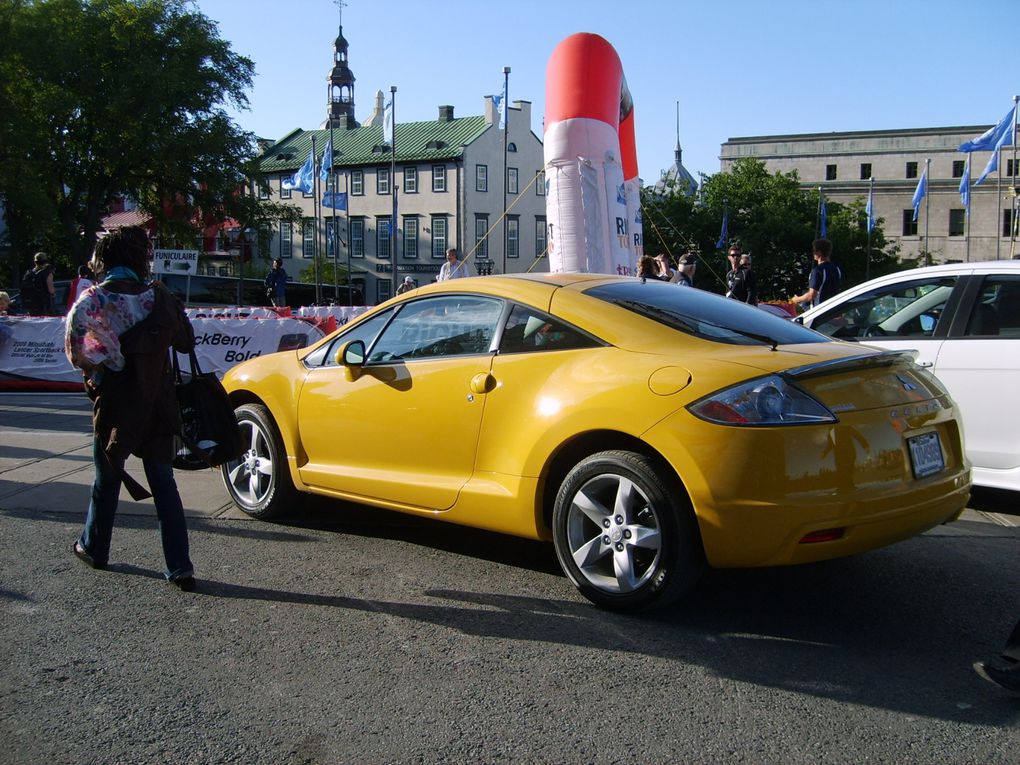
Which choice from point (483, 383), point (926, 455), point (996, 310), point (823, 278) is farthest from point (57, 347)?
point (926, 455)

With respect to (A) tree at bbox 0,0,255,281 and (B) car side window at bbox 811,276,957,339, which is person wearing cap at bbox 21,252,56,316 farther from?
(A) tree at bbox 0,0,255,281

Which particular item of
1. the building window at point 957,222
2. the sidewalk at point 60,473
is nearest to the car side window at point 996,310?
the sidewalk at point 60,473

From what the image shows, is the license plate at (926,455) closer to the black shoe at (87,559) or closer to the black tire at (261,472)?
the black tire at (261,472)

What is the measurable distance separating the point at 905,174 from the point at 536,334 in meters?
93.0

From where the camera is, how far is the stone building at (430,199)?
72750mm

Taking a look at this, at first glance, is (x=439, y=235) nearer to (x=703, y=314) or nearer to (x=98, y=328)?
(x=703, y=314)

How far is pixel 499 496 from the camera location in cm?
452

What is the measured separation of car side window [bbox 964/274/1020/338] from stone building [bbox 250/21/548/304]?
63596 mm

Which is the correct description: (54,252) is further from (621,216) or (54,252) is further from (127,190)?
(621,216)

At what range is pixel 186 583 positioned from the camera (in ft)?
14.9

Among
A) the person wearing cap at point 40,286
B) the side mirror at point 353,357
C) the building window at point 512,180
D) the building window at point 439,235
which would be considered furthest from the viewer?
the building window at point 512,180

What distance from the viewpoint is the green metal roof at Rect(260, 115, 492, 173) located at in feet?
242

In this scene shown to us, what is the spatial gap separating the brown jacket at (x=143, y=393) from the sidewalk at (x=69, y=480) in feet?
5.27

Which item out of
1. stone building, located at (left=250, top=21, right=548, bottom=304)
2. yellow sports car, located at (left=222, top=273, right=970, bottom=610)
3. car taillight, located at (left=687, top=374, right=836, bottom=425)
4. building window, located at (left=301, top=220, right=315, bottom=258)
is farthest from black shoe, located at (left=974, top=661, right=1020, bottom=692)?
building window, located at (left=301, top=220, right=315, bottom=258)
